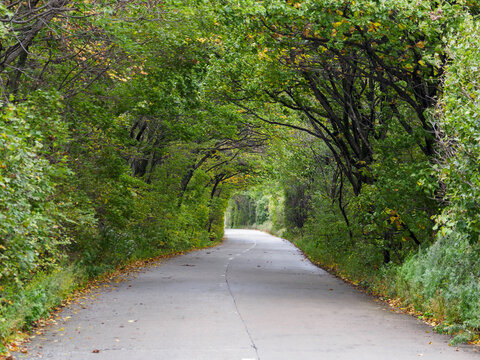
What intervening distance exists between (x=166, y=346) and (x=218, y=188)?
39119mm

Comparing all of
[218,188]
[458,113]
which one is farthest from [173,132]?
[218,188]

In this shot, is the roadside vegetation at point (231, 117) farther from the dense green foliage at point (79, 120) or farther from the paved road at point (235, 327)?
the paved road at point (235, 327)

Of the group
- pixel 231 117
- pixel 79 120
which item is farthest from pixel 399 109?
pixel 79 120

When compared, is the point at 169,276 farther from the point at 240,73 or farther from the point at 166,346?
the point at 166,346

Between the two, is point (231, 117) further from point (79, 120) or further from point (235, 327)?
point (235, 327)

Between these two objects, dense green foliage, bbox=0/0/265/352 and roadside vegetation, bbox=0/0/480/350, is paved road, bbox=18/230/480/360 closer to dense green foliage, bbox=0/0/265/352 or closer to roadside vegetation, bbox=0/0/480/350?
roadside vegetation, bbox=0/0/480/350

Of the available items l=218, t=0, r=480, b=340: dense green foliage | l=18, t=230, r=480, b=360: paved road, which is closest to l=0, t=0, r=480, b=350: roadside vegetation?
l=218, t=0, r=480, b=340: dense green foliage

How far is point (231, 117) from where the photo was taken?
2050 centimetres

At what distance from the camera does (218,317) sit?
952 cm

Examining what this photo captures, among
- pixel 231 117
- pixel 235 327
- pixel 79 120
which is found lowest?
pixel 235 327

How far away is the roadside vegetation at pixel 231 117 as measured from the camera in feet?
27.2

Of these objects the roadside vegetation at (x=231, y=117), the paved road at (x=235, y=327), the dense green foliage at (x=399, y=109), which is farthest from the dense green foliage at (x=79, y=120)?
the dense green foliage at (x=399, y=109)

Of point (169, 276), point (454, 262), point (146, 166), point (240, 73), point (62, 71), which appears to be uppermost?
point (240, 73)

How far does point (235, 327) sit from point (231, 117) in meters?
12.8
